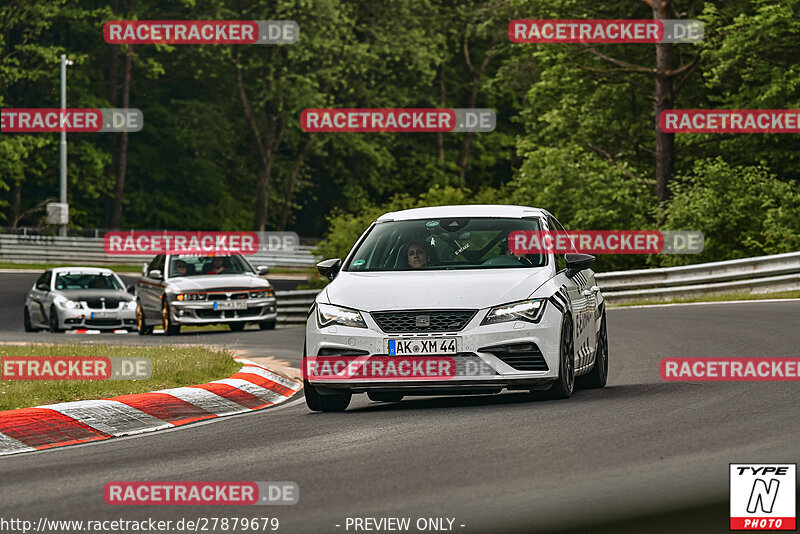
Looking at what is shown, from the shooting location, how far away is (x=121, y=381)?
13.1 m

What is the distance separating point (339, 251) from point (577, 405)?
24.5m

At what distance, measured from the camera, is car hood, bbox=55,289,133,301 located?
28.5 meters

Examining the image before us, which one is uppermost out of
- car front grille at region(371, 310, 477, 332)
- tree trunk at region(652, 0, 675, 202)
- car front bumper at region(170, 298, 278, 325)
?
tree trunk at region(652, 0, 675, 202)

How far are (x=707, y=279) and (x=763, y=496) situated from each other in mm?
20761

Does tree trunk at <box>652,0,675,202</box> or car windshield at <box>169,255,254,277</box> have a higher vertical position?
tree trunk at <box>652,0,675,202</box>

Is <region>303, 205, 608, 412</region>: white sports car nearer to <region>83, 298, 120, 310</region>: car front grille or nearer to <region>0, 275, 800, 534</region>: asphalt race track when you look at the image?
<region>0, 275, 800, 534</region>: asphalt race track

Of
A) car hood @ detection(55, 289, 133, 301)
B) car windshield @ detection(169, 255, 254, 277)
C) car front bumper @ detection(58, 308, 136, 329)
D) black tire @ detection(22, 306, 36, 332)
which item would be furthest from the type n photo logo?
black tire @ detection(22, 306, 36, 332)

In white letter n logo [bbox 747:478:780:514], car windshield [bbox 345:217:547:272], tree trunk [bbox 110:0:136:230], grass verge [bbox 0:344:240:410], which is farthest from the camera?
tree trunk [bbox 110:0:136:230]

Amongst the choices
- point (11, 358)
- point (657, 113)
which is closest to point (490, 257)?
point (11, 358)

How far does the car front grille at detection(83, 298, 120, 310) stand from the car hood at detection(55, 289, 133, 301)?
0.29 ft

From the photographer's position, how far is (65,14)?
6494cm

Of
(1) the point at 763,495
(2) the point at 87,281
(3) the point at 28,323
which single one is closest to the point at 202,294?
(3) the point at 28,323

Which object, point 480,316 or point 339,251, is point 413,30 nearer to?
point 339,251

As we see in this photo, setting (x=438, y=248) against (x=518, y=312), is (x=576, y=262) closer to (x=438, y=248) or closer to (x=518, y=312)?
(x=438, y=248)
